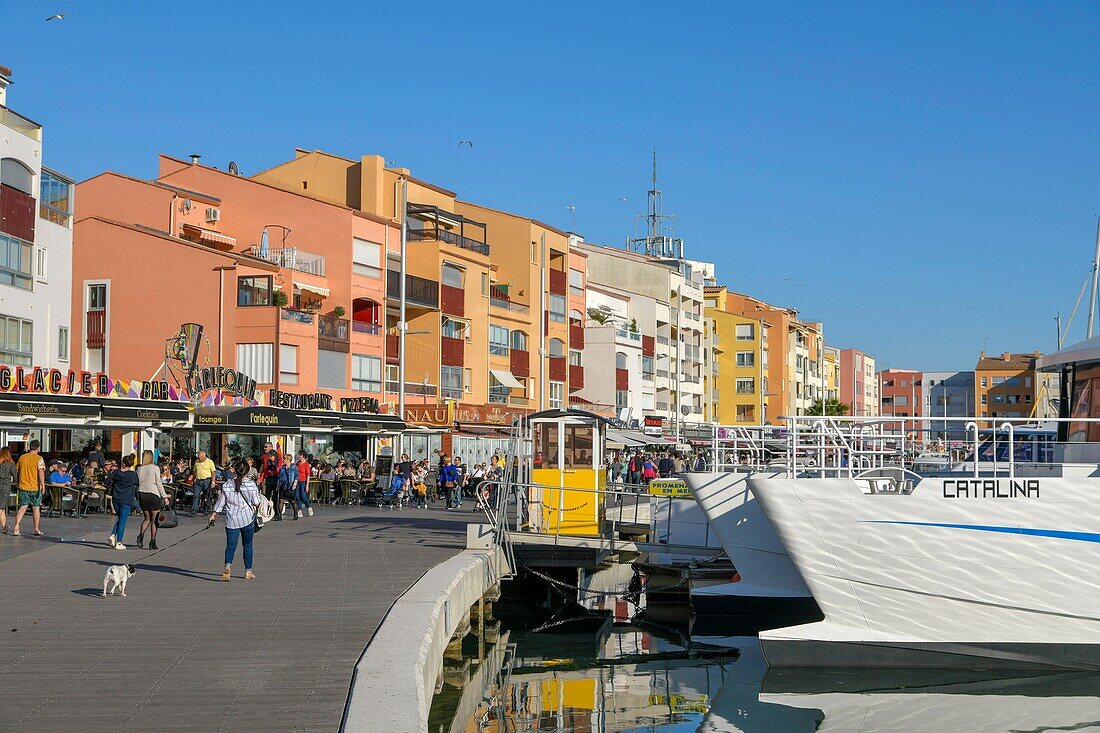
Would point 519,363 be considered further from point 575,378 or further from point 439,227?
point 439,227

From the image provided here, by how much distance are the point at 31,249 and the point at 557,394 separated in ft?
121

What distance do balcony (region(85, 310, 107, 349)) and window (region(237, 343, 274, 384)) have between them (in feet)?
16.0

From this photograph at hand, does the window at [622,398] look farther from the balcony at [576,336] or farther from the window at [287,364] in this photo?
the window at [287,364]

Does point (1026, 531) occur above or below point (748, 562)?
above

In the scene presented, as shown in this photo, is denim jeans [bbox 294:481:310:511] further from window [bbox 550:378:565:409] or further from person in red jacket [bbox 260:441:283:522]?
window [bbox 550:378:565:409]

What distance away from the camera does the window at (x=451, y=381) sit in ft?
186

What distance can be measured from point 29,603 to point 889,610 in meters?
10.8

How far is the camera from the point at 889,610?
16547mm

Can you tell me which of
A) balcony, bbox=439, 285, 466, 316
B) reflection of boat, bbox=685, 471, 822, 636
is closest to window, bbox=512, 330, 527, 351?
balcony, bbox=439, 285, 466, 316

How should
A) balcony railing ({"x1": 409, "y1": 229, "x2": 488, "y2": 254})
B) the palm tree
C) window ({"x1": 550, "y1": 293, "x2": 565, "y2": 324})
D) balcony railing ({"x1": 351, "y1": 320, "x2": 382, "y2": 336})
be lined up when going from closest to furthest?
balcony railing ({"x1": 351, "y1": 320, "x2": 382, "y2": 336}), balcony railing ({"x1": 409, "y1": 229, "x2": 488, "y2": 254}), window ({"x1": 550, "y1": 293, "x2": 565, "y2": 324}), the palm tree

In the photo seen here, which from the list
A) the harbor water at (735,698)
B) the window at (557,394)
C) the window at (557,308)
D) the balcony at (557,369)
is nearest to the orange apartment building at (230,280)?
the window at (557,394)

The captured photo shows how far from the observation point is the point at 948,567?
1614 cm

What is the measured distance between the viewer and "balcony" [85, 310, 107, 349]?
45.7 m

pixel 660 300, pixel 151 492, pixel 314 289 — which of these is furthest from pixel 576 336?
pixel 151 492
